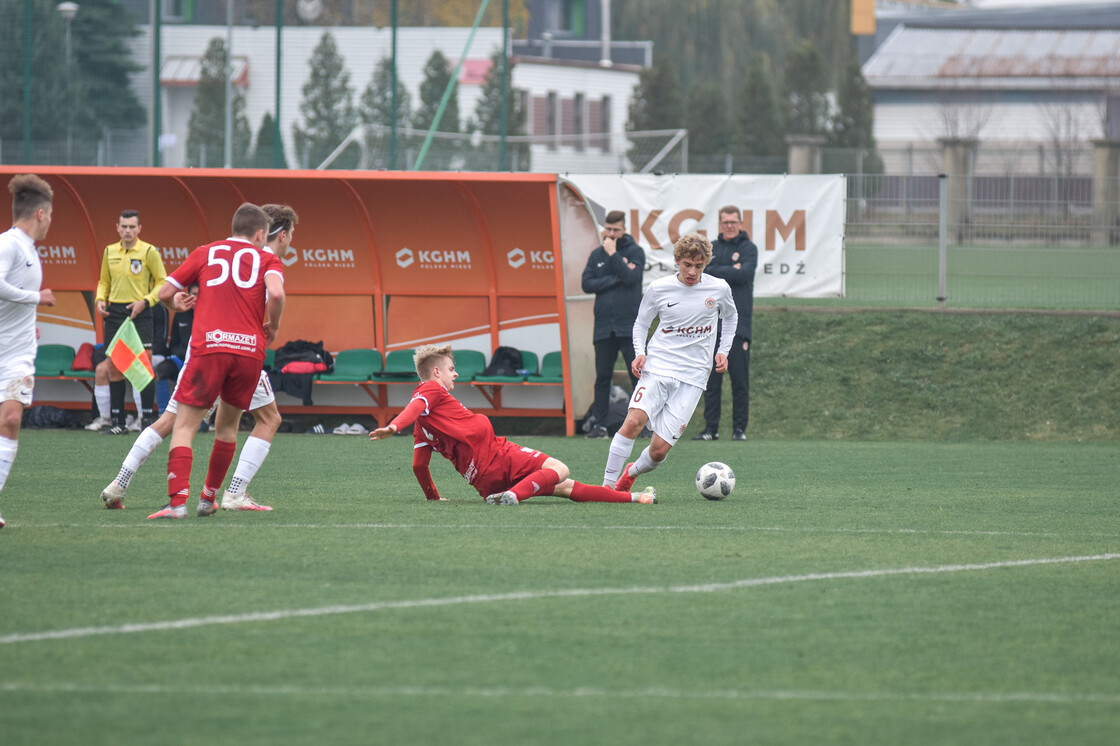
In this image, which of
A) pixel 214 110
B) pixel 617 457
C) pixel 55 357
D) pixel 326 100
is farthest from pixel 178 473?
pixel 326 100

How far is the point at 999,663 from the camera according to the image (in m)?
4.63

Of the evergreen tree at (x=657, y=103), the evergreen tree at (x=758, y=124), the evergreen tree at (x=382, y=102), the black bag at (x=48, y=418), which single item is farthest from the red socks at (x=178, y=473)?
the evergreen tree at (x=758, y=124)

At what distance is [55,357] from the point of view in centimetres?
1498

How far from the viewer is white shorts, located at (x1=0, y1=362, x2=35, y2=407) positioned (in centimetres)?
710

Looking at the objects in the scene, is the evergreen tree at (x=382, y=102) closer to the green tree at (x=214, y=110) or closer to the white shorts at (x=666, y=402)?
the green tree at (x=214, y=110)

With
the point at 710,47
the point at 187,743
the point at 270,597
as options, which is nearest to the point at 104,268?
the point at 270,597

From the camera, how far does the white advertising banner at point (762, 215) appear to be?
16.5m

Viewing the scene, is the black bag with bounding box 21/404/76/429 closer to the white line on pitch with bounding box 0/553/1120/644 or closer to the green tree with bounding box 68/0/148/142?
the white line on pitch with bounding box 0/553/1120/644

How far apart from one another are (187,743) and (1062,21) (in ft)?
213

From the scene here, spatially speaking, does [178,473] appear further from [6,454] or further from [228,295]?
[228,295]

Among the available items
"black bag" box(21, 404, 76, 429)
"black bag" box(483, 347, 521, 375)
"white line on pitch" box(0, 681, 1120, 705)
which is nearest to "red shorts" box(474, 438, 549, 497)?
"white line on pitch" box(0, 681, 1120, 705)

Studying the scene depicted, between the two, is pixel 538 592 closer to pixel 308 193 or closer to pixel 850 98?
pixel 308 193

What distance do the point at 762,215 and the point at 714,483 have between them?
8585 mm

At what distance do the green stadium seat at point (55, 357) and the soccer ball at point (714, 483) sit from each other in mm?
8868
